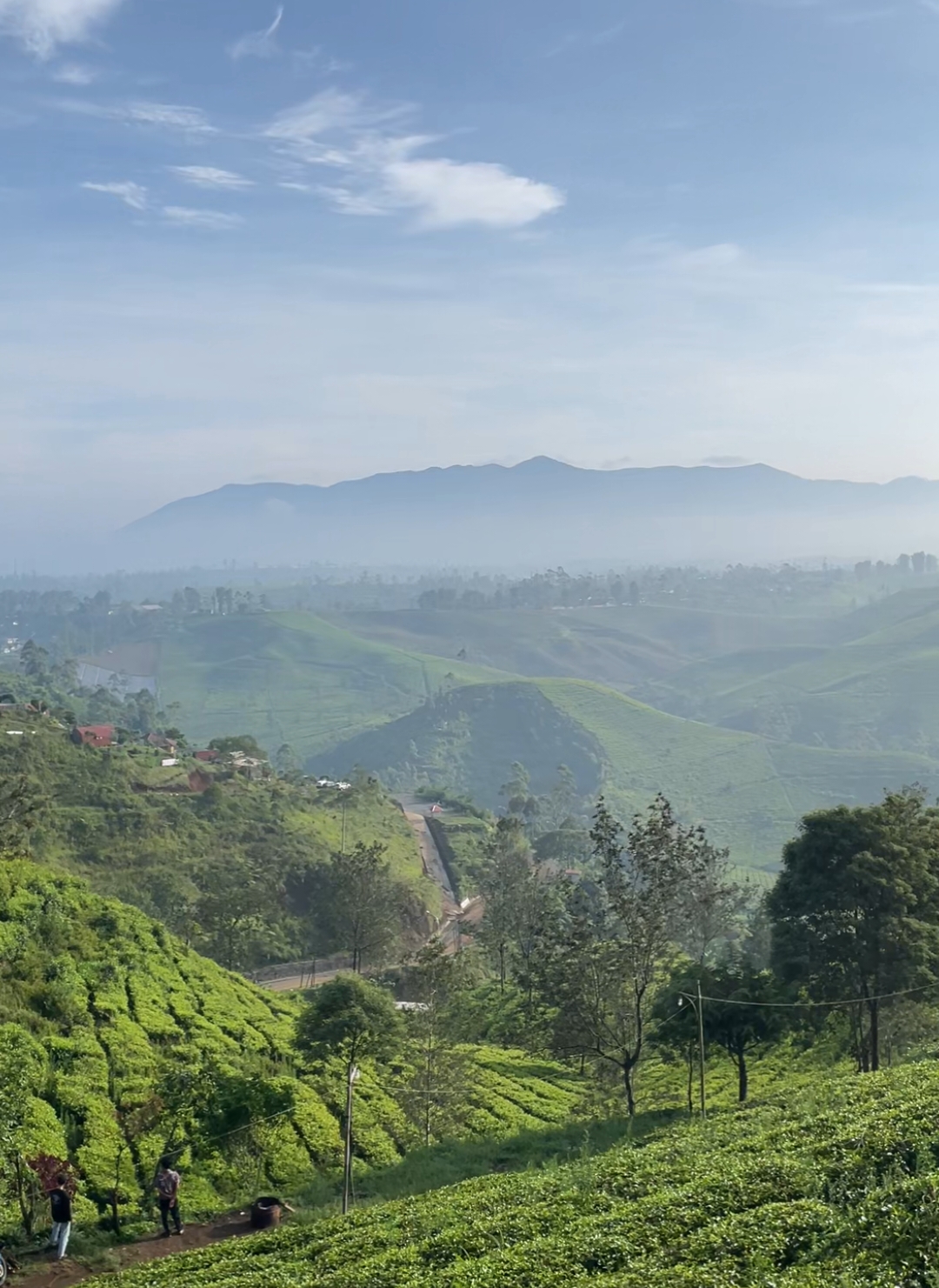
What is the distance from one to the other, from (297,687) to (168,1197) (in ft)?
551

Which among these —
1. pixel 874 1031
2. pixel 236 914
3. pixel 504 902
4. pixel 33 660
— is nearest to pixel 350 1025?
pixel 874 1031

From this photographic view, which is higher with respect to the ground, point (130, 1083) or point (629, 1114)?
point (130, 1083)

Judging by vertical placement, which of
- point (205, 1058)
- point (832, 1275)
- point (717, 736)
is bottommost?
point (717, 736)

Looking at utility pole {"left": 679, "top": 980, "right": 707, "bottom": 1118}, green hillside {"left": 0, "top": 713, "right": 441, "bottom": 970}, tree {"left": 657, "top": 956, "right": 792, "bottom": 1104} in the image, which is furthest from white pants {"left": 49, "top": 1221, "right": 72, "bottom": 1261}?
green hillside {"left": 0, "top": 713, "right": 441, "bottom": 970}

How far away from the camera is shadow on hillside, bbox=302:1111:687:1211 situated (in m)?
16.2

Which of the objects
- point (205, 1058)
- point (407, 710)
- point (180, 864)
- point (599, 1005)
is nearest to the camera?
Result: point (205, 1058)

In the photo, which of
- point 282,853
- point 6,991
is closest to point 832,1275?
point 6,991

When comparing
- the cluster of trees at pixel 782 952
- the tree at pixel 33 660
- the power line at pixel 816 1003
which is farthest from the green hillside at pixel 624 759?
the power line at pixel 816 1003

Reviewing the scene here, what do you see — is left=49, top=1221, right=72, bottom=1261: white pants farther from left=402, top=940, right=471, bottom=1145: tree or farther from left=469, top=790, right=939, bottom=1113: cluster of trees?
left=469, top=790, right=939, bottom=1113: cluster of trees

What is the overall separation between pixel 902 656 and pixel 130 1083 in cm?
17390

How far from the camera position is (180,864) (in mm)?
49281

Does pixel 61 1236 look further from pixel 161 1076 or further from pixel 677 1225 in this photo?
pixel 677 1225

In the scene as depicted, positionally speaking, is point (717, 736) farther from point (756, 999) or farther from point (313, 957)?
point (756, 999)

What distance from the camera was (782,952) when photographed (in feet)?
72.9
